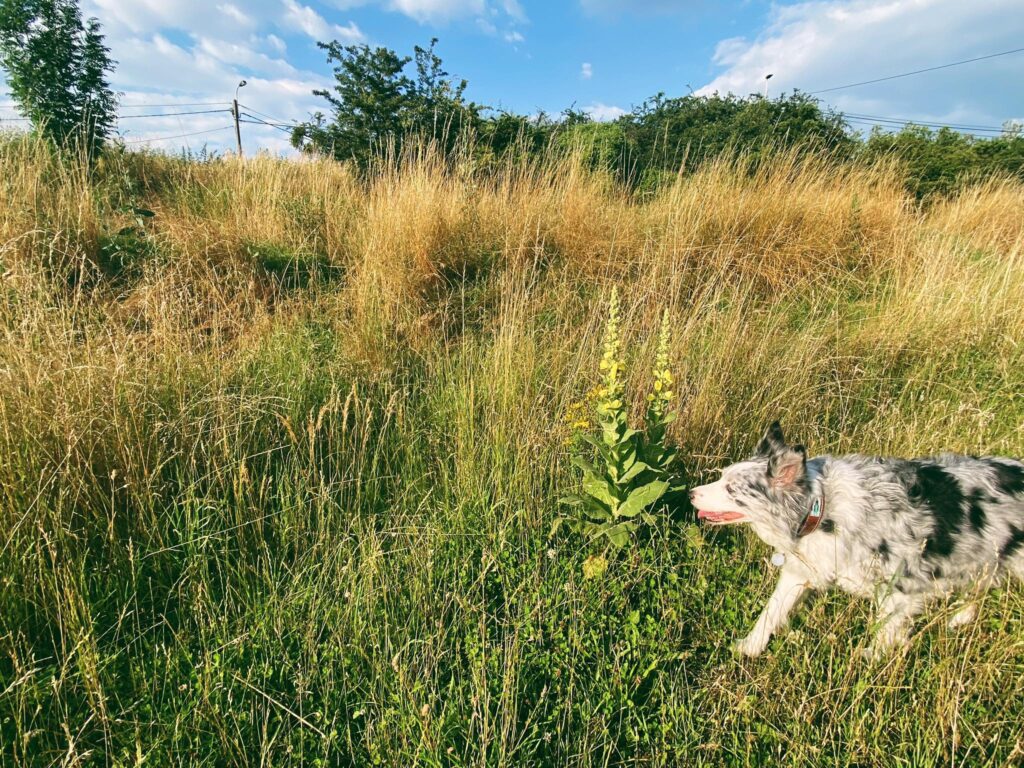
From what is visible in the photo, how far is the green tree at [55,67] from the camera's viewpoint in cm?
474

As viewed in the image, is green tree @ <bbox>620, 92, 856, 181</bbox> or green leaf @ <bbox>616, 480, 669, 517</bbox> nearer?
green leaf @ <bbox>616, 480, 669, 517</bbox>

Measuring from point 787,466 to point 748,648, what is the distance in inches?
25.4

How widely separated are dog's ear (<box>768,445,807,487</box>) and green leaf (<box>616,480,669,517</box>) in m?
0.39

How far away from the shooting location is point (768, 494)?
1.83 meters

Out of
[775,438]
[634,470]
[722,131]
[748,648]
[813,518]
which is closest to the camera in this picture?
[748,648]

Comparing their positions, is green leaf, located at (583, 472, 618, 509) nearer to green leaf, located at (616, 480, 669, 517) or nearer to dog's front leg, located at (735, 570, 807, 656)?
green leaf, located at (616, 480, 669, 517)

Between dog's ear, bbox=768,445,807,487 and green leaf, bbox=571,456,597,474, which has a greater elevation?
dog's ear, bbox=768,445,807,487

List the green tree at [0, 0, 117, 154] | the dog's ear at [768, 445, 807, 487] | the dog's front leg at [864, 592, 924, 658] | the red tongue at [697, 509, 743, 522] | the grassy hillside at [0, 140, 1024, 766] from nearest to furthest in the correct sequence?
the grassy hillside at [0, 140, 1024, 766]
the dog's front leg at [864, 592, 924, 658]
the dog's ear at [768, 445, 807, 487]
the red tongue at [697, 509, 743, 522]
the green tree at [0, 0, 117, 154]

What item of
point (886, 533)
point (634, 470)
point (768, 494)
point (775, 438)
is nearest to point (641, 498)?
point (634, 470)

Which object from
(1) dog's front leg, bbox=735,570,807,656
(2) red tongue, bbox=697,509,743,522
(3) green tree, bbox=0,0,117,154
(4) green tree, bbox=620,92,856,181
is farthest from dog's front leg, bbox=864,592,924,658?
(3) green tree, bbox=0,0,117,154

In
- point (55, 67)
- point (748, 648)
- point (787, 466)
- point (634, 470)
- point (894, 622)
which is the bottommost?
point (748, 648)

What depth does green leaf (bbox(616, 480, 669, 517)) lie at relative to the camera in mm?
1970

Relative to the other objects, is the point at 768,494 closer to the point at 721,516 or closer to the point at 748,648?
the point at 721,516

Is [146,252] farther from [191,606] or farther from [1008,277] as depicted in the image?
[1008,277]
